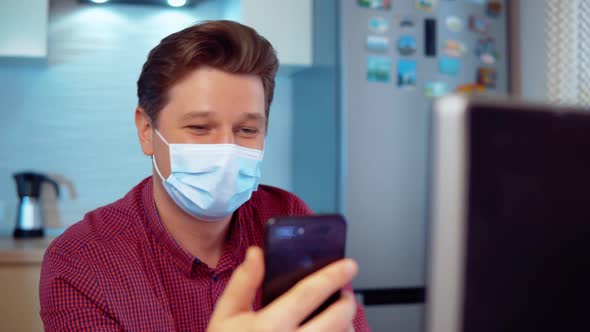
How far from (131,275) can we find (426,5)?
155 cm

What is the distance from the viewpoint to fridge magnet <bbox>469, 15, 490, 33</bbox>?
212cm

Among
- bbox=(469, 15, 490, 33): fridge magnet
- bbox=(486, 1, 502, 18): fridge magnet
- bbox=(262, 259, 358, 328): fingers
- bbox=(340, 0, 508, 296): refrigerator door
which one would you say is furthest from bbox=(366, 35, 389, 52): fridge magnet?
bbox=(262, 259, 358, 328): fingers

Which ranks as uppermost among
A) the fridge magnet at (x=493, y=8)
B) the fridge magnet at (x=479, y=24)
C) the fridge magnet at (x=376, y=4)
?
the fridge magnet at (x=493, y=8)

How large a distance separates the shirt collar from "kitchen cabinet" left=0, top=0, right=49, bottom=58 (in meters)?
1.04

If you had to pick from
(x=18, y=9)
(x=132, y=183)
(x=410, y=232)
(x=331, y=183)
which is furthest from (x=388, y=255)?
(x=18, y=9)

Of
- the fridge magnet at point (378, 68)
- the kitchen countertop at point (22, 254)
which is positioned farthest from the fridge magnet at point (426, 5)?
the kitchen countertop at point (22, 254)

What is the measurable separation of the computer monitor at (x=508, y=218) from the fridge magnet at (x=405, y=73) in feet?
5.73

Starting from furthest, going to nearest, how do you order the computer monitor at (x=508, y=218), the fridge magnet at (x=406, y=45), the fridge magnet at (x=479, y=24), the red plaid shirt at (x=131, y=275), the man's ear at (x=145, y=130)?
the fridge magnet at (x=479, y=24) < the fridge magnet at (x=406, y=45) < the man's ear at (x=145, y=130) < the red plaid shirt at (x=131, y=275) < the computer monitor at (x=508, y=218)

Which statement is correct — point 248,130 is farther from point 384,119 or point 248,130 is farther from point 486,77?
point 486,77

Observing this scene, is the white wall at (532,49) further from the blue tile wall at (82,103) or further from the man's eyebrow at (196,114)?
the man's eyebrow at (196,114)

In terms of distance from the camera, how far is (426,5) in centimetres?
205

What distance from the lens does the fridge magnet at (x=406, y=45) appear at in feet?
6.62

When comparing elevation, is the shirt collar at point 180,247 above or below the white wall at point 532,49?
below

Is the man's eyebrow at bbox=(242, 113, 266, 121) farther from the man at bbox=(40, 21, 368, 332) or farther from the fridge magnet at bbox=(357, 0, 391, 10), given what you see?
the fridge magnet at bbox=(357, 0, 391, 10)
